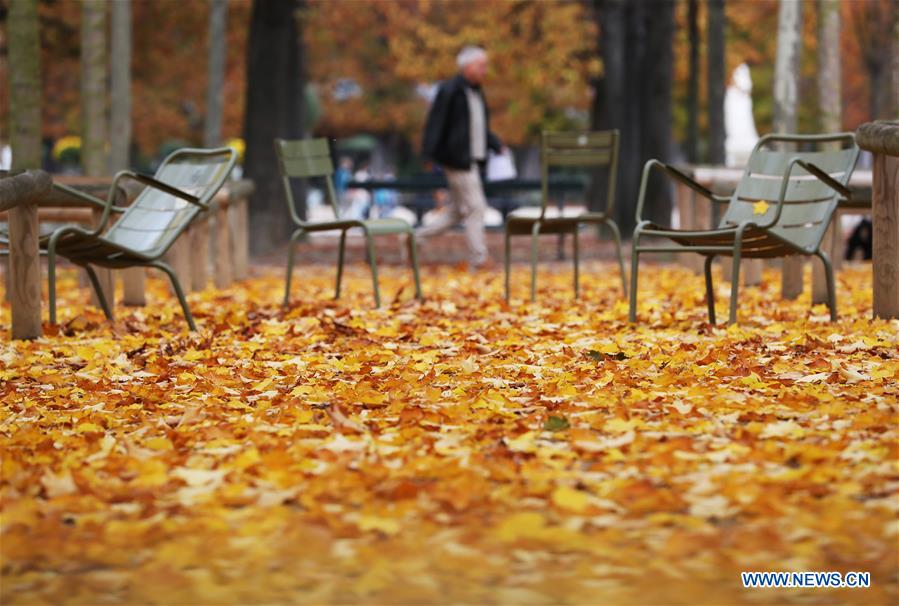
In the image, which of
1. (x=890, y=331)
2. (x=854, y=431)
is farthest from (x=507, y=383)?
(x=890, y=331)

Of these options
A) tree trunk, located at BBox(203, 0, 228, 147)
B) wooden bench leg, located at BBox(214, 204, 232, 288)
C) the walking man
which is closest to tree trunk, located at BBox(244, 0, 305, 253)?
tree trunk, located at BBox(203, 0, 228, 147)

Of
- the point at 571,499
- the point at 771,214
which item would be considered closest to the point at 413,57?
the point at 771,214

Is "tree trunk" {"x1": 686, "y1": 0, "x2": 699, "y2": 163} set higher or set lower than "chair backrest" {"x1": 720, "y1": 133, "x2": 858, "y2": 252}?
higher

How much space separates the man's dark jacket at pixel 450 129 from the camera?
15.6 m

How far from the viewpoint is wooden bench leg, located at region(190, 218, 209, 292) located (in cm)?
1391

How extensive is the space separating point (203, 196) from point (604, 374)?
3.59m

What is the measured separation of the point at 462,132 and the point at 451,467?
Answer: 1019 cm

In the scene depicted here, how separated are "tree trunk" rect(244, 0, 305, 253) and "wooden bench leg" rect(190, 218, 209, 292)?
689 cm

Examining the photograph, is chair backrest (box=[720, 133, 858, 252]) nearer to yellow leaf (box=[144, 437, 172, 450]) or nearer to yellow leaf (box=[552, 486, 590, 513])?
yellow leaf (box=[144, 437, 172, 450])

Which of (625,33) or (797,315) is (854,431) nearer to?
(797,315)

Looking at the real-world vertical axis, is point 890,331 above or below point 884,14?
below

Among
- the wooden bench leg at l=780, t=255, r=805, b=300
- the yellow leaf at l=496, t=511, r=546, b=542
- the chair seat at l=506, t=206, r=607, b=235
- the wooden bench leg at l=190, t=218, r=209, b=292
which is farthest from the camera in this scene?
the wooden bench leg at l=190, t=218, r=209, b=292

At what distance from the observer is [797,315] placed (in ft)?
35.2

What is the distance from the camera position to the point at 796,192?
1041 centimetres
